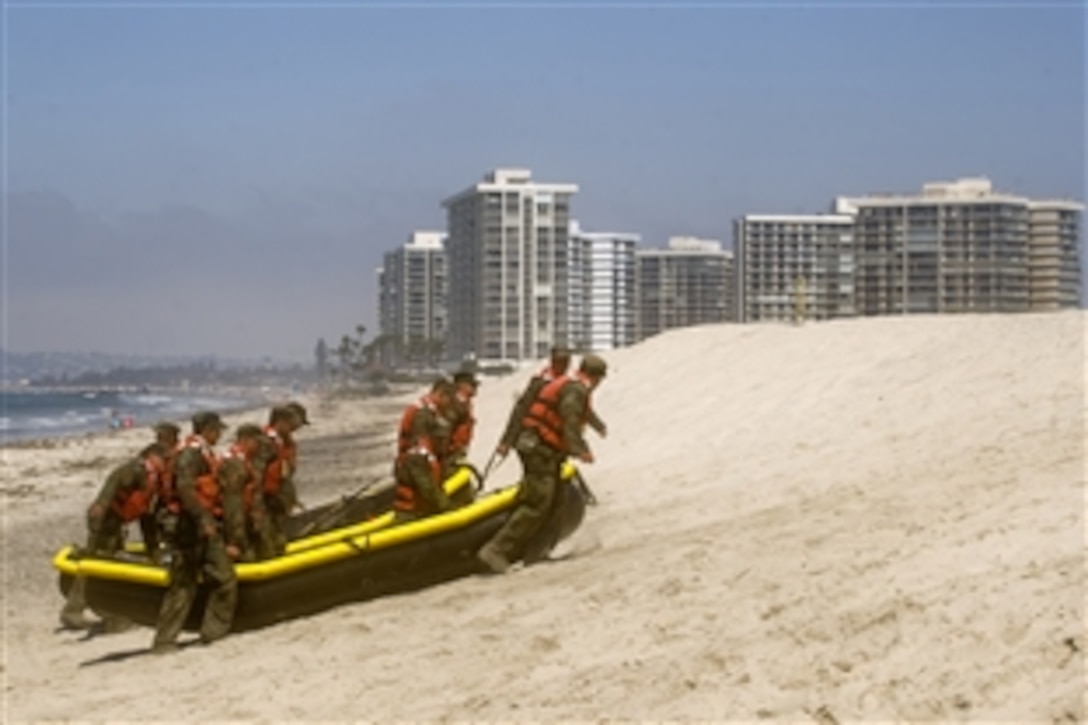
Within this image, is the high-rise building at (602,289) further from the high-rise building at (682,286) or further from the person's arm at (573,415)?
the person's arm at (573,415)

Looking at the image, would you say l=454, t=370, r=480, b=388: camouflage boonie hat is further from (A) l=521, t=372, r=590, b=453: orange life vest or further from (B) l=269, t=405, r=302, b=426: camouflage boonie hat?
(B) l=269, t=405, r=302, b=426: camouflage boonie hat

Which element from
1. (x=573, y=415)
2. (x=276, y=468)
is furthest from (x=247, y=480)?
(x=573, y=415)

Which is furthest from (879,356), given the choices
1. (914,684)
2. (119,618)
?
(914,684)

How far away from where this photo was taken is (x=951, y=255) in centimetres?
12206

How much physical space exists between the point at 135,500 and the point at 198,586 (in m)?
2.14

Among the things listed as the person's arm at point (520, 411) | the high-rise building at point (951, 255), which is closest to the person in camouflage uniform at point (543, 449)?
the person's arm at point (520, 411)

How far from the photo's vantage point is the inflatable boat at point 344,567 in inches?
470

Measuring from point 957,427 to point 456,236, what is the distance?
155372 millimetres

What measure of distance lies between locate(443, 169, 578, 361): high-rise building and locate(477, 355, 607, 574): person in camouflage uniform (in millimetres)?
136759

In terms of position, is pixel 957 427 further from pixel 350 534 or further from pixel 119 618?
pixel 119 618

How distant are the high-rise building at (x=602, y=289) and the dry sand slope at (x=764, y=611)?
150 meters

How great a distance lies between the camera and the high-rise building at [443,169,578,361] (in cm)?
15288

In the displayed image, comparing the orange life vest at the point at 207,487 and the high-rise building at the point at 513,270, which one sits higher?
the high-rise building at the point at 513,270

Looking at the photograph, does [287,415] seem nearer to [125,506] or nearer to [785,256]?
[125,506]
